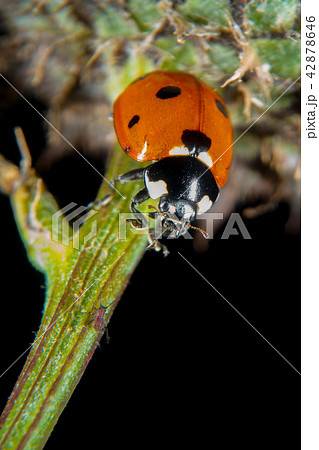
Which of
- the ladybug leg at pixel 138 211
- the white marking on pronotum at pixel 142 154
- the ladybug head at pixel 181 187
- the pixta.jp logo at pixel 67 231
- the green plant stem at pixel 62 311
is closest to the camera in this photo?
the green plant stem at pixel 62 311

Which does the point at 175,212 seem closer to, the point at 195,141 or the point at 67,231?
the point at 195,141

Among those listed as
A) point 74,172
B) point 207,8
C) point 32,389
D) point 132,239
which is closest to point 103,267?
point 132,239

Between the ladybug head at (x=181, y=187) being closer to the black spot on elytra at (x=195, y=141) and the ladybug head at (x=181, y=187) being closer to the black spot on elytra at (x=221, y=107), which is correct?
the black spot on elytra at (x=195, y=141)

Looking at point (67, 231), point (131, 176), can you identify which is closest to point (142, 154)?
point (131, 176)

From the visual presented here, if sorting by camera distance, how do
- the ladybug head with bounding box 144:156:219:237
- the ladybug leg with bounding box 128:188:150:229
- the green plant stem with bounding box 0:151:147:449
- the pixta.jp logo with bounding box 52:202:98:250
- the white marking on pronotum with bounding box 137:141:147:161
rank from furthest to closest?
the ladybug head with bounding box 144:156:219:237 → the white marking on pronotum with bounding box 137:141:147:161 → the ladybug leg with bounding box 128:188:150:229 → the pixta.jp logo with bounding box 52:202:98:250 → the green plant stem with bounding box 0:151:147:449
